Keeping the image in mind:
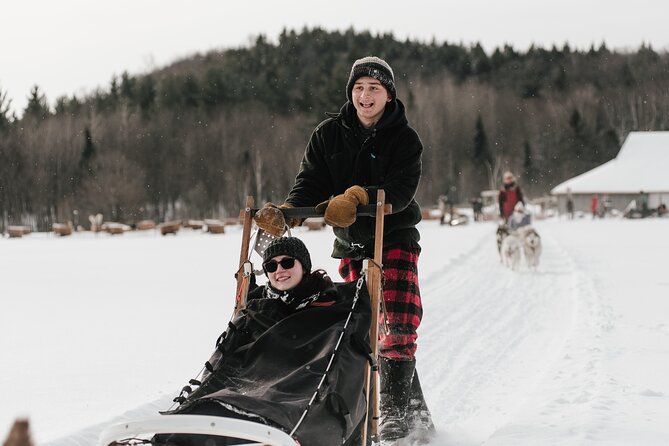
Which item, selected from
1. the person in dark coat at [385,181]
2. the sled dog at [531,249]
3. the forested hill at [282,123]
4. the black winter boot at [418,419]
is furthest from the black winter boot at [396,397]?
the forested hill at [282,123]

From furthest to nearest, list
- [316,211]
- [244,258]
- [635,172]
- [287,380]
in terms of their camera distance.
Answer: [635,172] → [244,258] → [316,211] → [287,380]

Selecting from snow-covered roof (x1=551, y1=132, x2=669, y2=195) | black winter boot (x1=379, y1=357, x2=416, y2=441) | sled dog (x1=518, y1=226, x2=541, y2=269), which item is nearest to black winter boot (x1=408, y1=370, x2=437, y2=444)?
black winter boot (x1=379, y1=357, x2=416, y2=441)

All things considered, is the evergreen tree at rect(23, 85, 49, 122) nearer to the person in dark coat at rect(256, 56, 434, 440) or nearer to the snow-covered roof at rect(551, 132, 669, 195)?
the snow-covered roof at rect(551, 132, 669, 195)

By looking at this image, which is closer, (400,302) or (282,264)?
(282,264)

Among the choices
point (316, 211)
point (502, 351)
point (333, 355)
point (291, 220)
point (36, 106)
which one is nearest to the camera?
point (333, 355)

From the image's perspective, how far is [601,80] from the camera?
286 ft

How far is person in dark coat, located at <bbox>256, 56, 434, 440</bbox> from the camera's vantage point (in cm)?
342

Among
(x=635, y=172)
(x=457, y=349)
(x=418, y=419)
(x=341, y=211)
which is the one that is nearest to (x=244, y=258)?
(x=341, y=211)

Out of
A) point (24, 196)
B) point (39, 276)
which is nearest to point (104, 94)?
point (24, 196)

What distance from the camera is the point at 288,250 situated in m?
3.07

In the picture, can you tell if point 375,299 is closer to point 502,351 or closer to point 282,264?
point 282,264

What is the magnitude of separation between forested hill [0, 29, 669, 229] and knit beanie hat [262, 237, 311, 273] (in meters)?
50.5

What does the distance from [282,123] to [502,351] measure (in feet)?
226

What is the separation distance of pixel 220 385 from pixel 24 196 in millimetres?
54528
